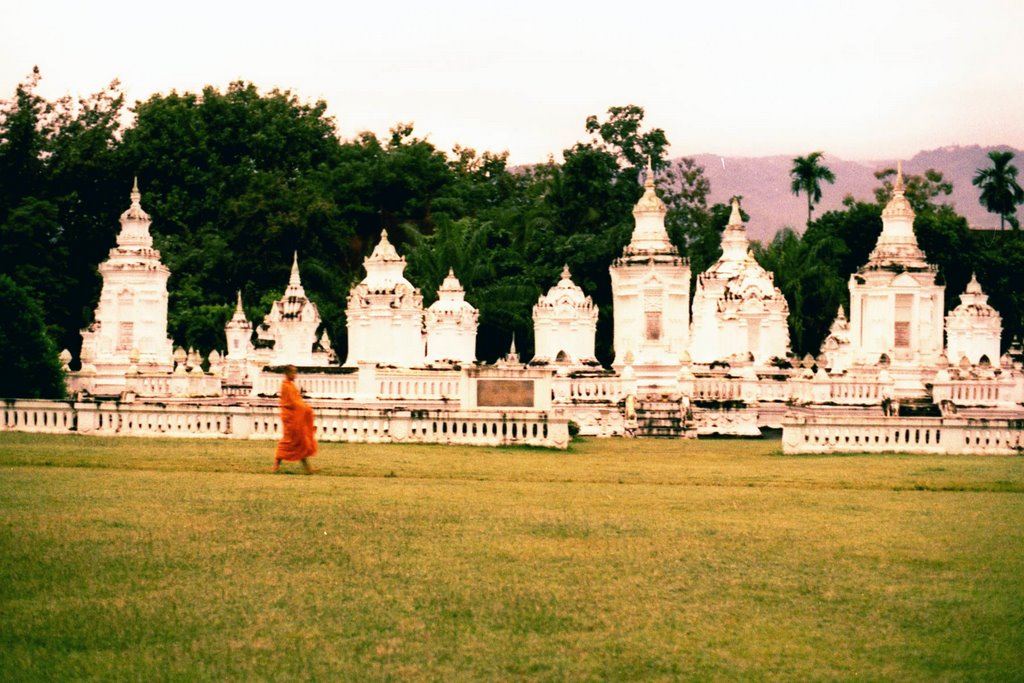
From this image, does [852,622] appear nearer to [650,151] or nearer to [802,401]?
[802,401]

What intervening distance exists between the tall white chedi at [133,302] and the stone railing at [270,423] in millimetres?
14669

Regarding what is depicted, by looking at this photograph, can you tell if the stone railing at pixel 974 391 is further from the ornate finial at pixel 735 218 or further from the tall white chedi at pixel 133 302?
the tall white chedi at pixel 133 302

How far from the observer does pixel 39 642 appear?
9086 mm

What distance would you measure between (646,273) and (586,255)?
65.4ft

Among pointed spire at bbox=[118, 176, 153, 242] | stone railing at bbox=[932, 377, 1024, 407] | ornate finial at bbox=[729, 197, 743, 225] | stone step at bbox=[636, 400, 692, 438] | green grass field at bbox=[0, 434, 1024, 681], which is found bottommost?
green grass field at bbox=[0, 434, 1024, 681]

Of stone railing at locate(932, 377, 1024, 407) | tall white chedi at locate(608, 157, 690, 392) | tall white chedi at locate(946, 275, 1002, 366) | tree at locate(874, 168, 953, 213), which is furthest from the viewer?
tree at locate(874, 168, 953, 213)

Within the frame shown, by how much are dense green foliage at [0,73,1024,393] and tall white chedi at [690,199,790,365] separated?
887 cm

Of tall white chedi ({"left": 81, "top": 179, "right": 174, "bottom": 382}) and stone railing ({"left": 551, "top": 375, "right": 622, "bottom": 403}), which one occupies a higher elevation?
tall white chedi ({"left": 81, "top": 179, "right": 174, "bottom": 382})

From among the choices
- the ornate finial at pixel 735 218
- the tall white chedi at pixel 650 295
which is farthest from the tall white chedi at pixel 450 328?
the ornate finial at pixel 735 218

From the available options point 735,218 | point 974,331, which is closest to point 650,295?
point 735,218

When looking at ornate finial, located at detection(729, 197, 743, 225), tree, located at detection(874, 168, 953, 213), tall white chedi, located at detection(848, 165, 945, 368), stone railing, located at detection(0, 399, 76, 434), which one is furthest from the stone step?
tree, located at detection(874, 168, 953, 213)

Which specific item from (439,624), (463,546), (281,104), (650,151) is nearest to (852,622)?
(439,624)

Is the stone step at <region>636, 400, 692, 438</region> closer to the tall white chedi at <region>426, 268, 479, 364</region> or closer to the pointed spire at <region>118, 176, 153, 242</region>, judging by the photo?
the tall white chedi at <region>426, 268, 479, 364</region>

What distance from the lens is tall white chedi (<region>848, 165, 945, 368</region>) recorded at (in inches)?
1507
